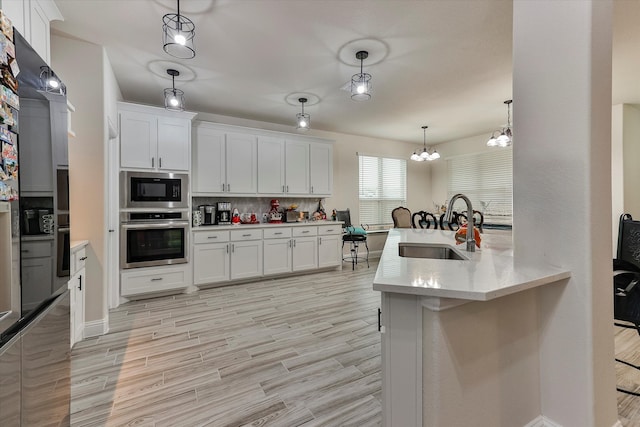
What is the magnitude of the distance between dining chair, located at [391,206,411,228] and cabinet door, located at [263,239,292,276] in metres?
2.02

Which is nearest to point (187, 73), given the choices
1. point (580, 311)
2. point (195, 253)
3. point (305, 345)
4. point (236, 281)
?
point (195, 253)

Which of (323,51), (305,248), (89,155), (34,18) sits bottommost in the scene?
(305,248)

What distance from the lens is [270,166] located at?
15.7 feet

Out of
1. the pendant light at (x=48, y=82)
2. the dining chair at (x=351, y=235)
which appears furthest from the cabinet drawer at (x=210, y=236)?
the pendant light at (x=48, y=82)

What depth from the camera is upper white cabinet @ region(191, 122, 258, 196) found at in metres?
4.25

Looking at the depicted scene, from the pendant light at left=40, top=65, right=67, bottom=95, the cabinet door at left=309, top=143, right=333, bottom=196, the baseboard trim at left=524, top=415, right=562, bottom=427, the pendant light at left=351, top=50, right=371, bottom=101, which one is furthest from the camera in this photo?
the cabinet door at left=309, top=143, right=333, bottom=196

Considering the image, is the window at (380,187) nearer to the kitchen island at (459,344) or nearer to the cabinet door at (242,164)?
the cabinet door at (242,164)

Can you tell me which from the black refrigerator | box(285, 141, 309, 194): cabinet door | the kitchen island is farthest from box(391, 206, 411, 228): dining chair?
the black refrigerator

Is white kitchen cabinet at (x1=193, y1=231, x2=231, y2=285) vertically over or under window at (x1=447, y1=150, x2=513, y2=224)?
under

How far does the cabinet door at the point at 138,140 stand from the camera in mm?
3545

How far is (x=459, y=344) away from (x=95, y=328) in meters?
3.11

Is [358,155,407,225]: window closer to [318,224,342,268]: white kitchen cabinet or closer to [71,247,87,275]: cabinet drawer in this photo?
[318,224,342,268]: white kitchen cabinet

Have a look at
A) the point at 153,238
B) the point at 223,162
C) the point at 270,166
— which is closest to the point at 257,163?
the point at 270,166

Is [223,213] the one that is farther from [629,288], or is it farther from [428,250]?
[629,288]
